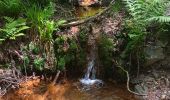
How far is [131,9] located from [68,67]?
215 cm

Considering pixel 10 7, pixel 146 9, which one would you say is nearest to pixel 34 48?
pixel 10 7

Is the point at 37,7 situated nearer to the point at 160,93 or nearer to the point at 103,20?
the point at 103,20

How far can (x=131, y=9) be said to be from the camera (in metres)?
8.37

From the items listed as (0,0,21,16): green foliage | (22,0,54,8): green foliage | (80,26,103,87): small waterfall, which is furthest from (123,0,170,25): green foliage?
(0,0,21,16): green foliage

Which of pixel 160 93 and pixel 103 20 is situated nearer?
pixel 160 93

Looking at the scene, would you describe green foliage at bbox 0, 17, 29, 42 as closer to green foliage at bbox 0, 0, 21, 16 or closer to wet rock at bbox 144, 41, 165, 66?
green foliage at bbox 0, 0, 21, 16

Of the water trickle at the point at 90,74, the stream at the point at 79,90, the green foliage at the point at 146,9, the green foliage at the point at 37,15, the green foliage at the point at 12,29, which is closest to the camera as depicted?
the stream at the point at 79,90

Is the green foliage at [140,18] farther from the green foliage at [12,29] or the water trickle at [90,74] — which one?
the green foliage at [12,29]

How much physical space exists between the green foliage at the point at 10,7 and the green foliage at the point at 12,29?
0.44 m

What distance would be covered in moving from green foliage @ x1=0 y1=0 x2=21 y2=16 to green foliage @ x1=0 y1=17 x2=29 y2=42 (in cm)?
44

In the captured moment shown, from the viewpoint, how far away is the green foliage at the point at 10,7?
8.78 meters

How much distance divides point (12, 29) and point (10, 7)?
2.64 feet

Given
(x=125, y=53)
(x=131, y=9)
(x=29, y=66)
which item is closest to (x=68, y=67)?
(x=29, y=66)

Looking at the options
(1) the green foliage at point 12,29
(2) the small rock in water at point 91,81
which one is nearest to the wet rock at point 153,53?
(2) the small rock in water at point 91,81
